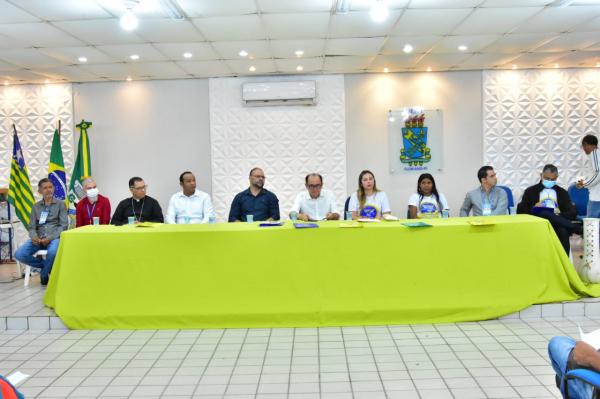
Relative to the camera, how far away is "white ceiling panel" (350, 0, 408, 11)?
4.55m

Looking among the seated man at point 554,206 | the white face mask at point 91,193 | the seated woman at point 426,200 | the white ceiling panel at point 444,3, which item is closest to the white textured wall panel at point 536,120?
the seated man at point 554,206

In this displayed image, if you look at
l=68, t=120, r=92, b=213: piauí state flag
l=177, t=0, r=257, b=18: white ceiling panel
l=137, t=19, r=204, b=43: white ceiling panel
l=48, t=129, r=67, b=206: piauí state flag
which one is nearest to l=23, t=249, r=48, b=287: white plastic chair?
l=68, t=120, r=92, b=213: piauí state flag

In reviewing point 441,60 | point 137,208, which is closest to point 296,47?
point 441,60

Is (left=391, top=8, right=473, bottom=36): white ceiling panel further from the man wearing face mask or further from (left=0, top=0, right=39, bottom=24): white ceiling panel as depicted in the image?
the man wearing face mask

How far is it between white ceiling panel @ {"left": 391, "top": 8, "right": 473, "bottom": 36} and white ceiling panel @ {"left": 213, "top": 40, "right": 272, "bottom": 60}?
1615mm

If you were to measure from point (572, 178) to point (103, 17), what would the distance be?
7.08 metres

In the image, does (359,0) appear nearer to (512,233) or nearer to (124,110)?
(512,233)

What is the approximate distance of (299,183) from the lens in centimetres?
782

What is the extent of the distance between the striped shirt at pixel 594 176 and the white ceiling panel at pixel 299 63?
3.83 meters

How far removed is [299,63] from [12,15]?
361 cm

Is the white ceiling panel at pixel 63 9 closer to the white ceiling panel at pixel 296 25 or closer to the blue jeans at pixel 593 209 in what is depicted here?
the white ceiling panel at pixel 296 25

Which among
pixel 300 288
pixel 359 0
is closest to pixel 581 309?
pixel 300 288

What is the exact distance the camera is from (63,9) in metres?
4.51

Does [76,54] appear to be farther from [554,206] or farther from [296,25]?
[554,206]
